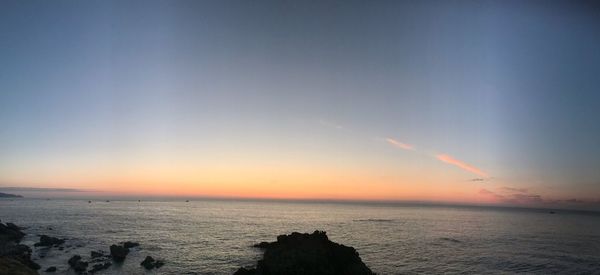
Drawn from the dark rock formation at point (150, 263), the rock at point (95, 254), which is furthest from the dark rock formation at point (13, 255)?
the dark rock formation at point (150, 263)

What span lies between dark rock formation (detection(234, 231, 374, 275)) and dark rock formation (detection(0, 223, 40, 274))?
56.7 feet

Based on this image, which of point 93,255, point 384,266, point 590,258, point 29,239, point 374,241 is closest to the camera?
point 384,266

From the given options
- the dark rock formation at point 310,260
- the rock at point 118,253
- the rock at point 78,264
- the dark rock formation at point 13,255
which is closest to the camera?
the dark rock formation at point 13,255

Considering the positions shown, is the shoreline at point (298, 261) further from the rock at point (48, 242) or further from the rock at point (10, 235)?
the rock at point (10, 235)

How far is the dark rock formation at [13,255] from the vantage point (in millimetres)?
25000

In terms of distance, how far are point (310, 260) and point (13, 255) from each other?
36.3m

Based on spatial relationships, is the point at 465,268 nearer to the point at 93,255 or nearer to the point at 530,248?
the point at 530,248

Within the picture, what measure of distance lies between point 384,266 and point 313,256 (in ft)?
45.1

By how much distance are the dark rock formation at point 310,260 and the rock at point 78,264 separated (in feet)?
60.8

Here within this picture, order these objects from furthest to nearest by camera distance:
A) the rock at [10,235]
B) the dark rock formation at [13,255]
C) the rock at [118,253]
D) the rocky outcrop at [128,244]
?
the rock at [10,235], the rocky outcrop at [128,244], the rock at [118,253], the dark rock formation at [13,255]

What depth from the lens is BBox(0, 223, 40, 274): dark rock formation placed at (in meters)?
25.0

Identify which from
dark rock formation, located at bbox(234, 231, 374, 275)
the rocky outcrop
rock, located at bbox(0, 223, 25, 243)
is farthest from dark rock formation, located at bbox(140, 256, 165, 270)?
rock, located at bbox(0, 223, 25, 243)

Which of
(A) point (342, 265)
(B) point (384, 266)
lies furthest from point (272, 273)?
(B) point (384, 266)

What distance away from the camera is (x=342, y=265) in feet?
117
